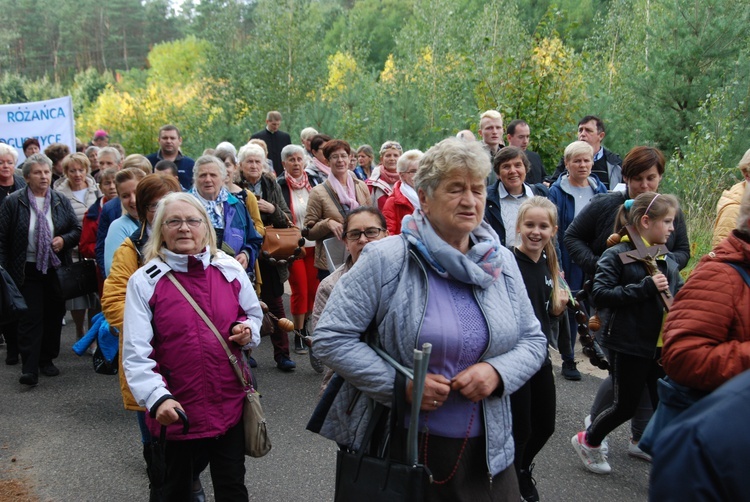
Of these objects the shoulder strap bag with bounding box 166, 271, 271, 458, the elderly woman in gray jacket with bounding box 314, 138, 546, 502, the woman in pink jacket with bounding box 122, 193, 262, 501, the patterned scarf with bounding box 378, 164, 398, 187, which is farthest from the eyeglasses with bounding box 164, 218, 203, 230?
the patterned scarf with bounding box 378, 164, 398, 187

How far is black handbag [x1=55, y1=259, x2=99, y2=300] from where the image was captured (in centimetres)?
662

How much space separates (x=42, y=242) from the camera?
21.9ft

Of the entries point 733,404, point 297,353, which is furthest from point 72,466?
point 733,404

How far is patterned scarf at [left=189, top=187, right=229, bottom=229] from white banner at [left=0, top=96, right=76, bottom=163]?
6.70 m

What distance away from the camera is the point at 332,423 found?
2668mm

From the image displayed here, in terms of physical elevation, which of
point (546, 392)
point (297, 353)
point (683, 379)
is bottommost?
point (297, 353)

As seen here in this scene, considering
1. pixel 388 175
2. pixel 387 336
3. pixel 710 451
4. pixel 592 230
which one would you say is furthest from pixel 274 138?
pixel 710 451

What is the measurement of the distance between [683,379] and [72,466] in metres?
4.08

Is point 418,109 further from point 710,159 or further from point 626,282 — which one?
point 626,282

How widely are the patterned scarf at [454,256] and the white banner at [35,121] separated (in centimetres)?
1024

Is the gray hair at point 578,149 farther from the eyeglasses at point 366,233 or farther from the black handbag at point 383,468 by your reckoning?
the black handbag at point 383,468

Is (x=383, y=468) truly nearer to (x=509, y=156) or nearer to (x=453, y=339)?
(x=453, y=339)

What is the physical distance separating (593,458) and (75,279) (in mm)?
4781

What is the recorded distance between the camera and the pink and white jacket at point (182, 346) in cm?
321
